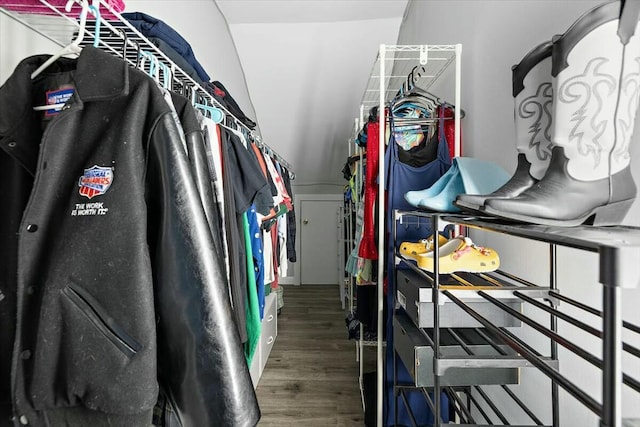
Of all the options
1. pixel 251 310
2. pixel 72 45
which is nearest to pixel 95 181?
pixel 72 45

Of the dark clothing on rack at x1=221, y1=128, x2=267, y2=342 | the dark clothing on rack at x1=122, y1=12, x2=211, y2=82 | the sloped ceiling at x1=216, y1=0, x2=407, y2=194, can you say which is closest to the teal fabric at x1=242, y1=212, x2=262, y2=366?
the dark clothing on rack at x1=221, y1=128, x2=267, y2=342

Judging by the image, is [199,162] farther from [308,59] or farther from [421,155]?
[308,59]

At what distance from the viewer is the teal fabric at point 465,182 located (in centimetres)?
83

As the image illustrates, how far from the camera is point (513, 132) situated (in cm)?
98

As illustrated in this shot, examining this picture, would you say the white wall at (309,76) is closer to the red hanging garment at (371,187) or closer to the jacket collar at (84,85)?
the red hanging garment at (371,187)

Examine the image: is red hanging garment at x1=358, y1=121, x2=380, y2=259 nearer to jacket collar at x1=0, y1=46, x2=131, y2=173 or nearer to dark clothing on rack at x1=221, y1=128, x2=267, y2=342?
dark clothing on rack at x1=221, y1=128, x2=267, y2=342

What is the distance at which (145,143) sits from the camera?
0.54 metres

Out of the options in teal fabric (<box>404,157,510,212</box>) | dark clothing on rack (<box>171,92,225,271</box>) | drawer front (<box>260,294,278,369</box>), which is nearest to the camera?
dark clothing on rack (<box>171,92,225,271</box>)

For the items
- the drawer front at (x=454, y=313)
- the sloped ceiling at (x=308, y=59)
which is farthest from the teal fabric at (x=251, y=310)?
the sloped ceiling at (x=308, y=59)

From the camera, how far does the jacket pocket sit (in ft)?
1.55

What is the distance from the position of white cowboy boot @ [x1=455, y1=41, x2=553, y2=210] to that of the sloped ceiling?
6.53ft

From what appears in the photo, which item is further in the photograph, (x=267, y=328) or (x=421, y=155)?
(x=267, y=328)

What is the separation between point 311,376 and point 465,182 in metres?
1.69

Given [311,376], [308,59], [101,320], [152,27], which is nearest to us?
[101,320]
